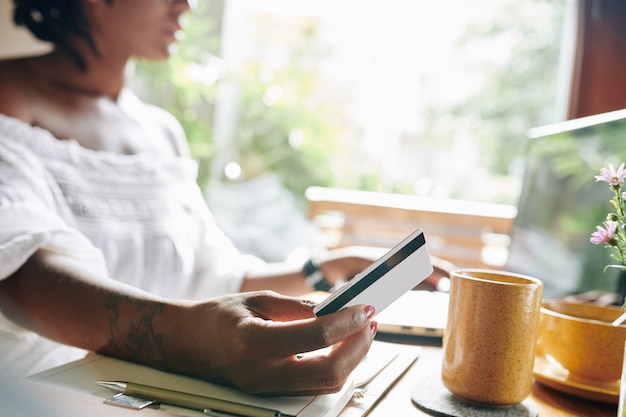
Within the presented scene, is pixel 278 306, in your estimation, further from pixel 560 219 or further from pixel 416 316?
pixel 560 219

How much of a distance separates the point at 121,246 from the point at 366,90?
6.53ft

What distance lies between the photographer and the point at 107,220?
1.11 meters

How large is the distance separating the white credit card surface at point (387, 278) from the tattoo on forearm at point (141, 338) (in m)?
0.17

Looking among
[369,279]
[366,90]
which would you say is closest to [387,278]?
[369,279]

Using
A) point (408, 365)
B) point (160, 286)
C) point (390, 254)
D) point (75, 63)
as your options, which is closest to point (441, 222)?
point (160, 286)

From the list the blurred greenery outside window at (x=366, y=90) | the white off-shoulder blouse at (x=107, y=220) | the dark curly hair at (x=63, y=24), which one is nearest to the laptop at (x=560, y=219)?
the white off-shoulder blouse at (x=107, y=220)

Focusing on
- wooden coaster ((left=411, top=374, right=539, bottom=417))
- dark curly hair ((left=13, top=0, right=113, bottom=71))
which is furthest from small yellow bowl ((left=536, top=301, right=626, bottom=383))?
dark curly hair ((left=13, top=0, right=113, bottom=71))

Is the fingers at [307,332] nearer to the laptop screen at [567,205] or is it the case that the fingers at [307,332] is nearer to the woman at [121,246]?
the woman at [121,246]

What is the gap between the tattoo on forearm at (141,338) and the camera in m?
0.55

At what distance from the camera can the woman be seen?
1.60ft

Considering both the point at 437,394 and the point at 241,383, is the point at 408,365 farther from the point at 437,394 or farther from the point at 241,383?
the point at 241,383

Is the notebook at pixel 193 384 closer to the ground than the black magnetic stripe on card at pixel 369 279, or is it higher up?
closer to the ground

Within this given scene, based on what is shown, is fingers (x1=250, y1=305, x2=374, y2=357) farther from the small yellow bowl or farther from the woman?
the small yellow bowl

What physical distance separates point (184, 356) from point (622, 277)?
64cm
